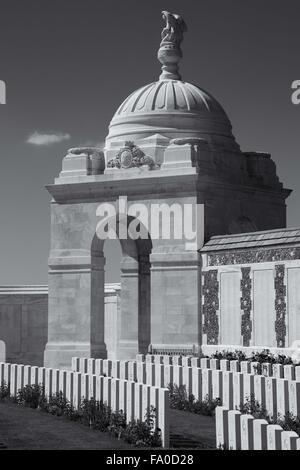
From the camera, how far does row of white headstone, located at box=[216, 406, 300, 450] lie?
10815mm

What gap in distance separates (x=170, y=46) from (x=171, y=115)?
3.03 m

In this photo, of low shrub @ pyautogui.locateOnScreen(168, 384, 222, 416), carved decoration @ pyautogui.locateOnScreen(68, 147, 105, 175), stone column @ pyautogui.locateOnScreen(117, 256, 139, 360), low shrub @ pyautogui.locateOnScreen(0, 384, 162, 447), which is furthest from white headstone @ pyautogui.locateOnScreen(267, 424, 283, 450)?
stone column @ pyautogui.locateOnScreen(117, 256, 139, 360)

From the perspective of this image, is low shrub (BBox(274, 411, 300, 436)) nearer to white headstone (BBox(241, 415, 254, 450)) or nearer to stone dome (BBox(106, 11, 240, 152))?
white headstone (BBox(241, 415, 254, 450))

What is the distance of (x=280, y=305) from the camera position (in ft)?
84.1

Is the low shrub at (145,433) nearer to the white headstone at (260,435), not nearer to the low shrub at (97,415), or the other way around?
the low shrub at (97,415)

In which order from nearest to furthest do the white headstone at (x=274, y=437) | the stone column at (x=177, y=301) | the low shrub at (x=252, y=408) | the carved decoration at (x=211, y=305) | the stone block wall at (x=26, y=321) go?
the white headstone at (x=274, y=437) < the low shrub at (x=252, y=408) < the carved decoration at (x=211, y=305) < the stone column at (x=177, y=301) < the stone block wall at (x=26, y=321)

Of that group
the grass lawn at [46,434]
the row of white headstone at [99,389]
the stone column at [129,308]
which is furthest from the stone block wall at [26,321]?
the grass lawn at [46,434]

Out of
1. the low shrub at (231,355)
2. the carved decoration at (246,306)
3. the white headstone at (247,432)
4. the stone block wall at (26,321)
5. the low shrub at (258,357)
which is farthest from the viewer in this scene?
the stone block wall at (26,321)

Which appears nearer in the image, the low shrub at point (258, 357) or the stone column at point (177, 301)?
the low shrub at point (258, 357)

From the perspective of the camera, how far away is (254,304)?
26547mm

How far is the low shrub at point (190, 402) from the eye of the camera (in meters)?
18.2

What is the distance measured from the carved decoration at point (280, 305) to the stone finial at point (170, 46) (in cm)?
947

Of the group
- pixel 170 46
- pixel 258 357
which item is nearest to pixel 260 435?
pixel 258 357
